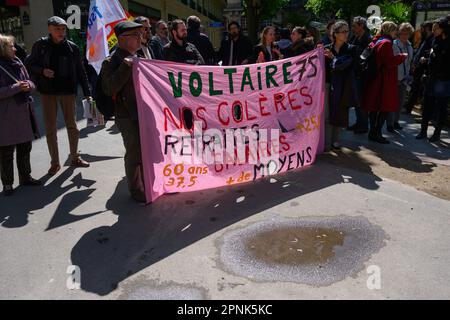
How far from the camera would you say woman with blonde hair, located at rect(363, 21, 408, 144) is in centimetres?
641

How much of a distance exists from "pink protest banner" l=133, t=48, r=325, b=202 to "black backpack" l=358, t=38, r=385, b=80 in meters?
1.50

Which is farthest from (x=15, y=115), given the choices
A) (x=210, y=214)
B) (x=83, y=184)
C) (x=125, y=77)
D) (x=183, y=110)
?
(x=210, y=214)

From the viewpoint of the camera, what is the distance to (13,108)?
472 centimetres

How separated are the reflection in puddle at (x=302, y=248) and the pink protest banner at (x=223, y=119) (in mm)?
1034

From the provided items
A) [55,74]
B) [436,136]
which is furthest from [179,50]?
[436,136]

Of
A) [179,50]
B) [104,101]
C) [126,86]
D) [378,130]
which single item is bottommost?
[378,130]

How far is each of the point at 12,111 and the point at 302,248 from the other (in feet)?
11.8

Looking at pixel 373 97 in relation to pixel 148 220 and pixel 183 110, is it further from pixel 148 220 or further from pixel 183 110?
pixel 148 220

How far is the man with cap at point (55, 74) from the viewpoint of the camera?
5.20 meters

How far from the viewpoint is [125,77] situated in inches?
159

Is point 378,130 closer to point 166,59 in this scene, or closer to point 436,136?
point 436,136

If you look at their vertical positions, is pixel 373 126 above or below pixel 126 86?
below

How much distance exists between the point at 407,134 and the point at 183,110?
481 cm

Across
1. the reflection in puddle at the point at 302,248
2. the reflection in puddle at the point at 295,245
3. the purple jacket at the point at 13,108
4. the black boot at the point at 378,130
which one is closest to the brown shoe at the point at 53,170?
the purple jacket at the point at 13,108
